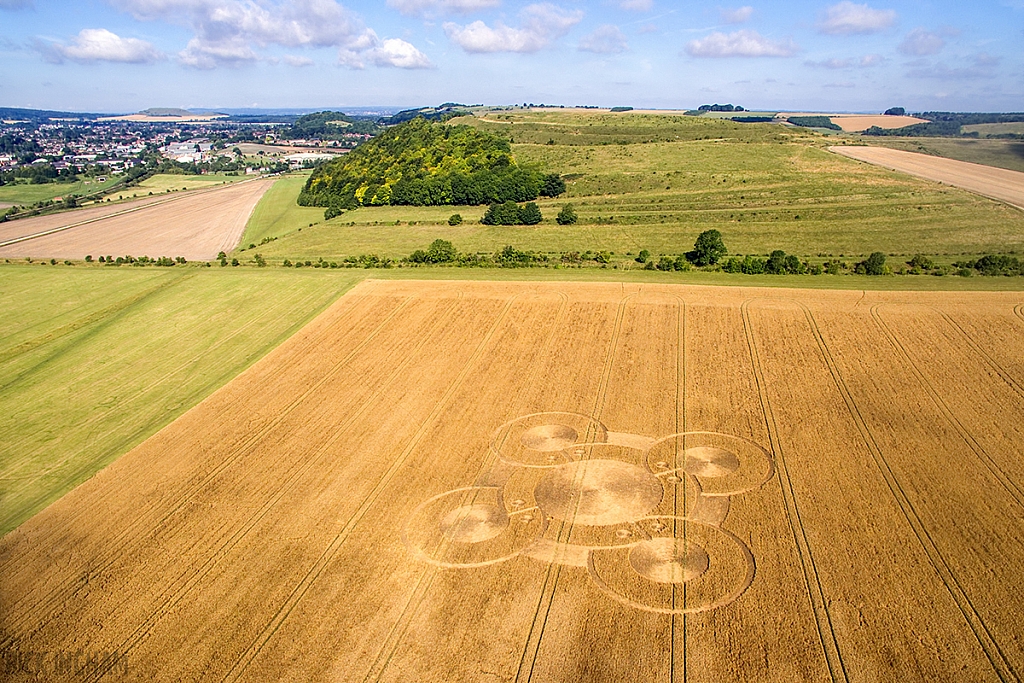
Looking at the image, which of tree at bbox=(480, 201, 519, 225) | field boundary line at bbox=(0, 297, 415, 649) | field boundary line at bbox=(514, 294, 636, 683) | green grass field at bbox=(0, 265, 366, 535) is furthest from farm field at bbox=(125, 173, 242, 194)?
field boundary line at bbox=(514, 294, 636, 683)

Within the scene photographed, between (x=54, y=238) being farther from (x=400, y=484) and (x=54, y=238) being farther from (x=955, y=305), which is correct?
(x=955, y=305)

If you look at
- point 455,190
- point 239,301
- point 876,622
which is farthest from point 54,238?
point 876,622

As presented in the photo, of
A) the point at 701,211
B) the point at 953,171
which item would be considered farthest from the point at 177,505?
the point at 953,171

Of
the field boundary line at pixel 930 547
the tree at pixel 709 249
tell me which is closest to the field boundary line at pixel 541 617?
the field boundary line at pixel 930 547

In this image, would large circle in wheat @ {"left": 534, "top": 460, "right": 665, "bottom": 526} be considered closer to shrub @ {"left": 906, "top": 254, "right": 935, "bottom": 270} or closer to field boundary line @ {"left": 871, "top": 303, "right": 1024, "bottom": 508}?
field boundary line @ {"left": 871, "top": 303, "right": 1024, "bottom": 508}

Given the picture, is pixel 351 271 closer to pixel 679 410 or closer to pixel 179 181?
pixel 679 410

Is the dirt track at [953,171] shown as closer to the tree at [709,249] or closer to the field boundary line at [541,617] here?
the tree at [709,249]
